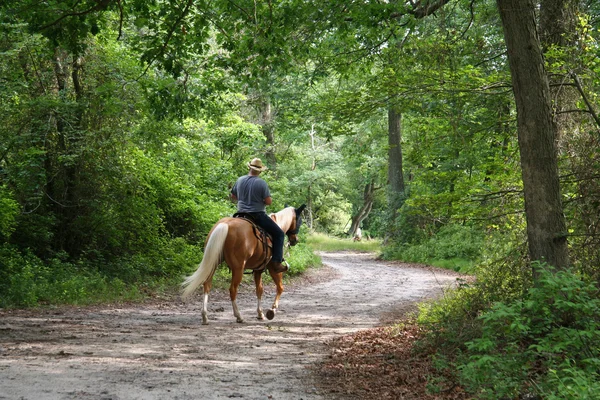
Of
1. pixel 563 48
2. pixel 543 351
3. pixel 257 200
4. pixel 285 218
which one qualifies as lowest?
pixel 543 351

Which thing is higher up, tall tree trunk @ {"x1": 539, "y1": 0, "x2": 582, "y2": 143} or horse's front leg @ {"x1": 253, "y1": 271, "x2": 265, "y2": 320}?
tall tree trunk @ {"x1": 539, "y1": 0, "x2": 582, "y2": 143}

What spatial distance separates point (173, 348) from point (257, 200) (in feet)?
13.3

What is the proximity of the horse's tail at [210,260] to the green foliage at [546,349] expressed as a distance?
5536mm

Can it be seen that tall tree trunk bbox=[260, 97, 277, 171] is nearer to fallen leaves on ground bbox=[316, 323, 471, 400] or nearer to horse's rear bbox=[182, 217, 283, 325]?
horse's rear bbox=[182, 217, 283, 325]

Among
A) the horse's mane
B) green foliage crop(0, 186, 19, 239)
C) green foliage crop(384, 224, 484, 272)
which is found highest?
green foliage crop(0, 186, 19, 239)

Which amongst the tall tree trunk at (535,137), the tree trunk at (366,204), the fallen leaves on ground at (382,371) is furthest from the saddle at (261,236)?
the tree trunk at (366,204)

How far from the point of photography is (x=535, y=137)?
7.14 m

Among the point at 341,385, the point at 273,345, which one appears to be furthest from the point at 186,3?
the point at 341,385

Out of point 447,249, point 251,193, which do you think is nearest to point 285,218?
point 251,193

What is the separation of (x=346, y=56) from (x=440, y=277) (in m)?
11.7

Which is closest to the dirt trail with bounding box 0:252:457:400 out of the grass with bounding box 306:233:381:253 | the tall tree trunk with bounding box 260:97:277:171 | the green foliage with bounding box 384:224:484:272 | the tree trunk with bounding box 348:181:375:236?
the green foliage with bounding box 384:224:484:272

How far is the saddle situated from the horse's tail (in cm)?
77

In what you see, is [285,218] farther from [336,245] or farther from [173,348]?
[336,245]

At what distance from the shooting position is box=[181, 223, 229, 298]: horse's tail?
1048cm
